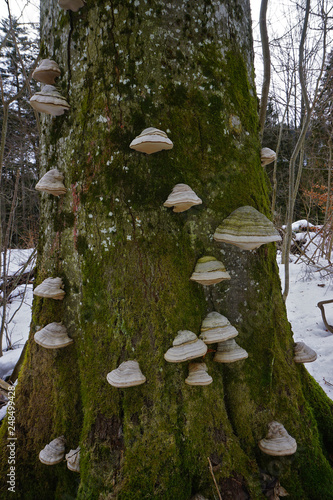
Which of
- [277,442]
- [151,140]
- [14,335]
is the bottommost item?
[14,335]

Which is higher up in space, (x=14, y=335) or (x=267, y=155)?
(x=267, y=155)

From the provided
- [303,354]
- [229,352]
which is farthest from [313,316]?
[229,352]

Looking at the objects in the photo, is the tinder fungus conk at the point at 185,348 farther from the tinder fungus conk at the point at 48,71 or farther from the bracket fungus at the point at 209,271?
the tinder fungus conk at the point at 48,71

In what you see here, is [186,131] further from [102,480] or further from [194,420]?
[102,480]

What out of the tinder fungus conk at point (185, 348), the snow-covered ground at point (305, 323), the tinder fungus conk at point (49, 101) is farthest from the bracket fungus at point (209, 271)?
the snow-covered ground at point (305, 323)

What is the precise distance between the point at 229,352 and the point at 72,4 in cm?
269

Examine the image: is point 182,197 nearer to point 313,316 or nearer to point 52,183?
point 52,183

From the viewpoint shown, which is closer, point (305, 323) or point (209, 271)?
point (209, 271)

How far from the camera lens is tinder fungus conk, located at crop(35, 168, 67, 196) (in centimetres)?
202

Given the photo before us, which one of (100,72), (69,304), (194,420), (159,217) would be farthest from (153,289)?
(100,72)

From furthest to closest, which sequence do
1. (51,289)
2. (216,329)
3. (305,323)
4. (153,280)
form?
(305,323)
(51,289)
(153,280)
(216,329)

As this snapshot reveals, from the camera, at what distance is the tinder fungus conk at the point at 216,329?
179 centimetres

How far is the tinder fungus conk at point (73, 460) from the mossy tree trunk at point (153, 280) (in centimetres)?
9

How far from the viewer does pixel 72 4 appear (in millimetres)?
2119
